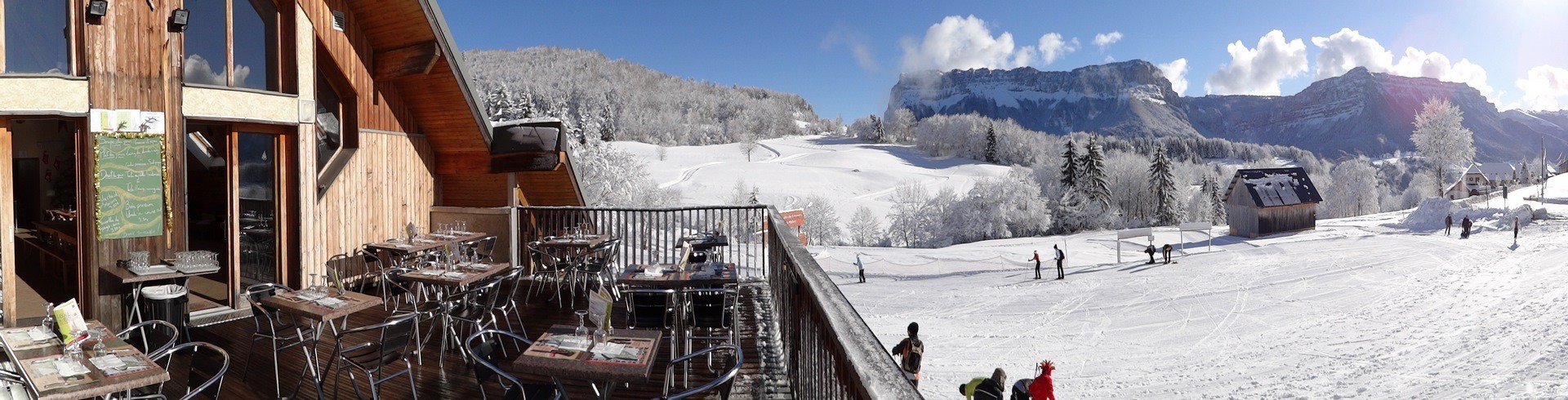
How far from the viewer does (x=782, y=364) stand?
583 cm

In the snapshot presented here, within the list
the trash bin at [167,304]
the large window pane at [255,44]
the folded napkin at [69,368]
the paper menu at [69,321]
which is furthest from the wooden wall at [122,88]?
the folded napkin at [69,368]

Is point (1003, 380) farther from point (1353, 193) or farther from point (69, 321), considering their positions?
point (1353, 193)

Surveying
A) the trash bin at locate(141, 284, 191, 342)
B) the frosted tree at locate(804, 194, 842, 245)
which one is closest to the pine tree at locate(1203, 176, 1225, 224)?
the frosted tree at locate(804, 194, 842, 245)

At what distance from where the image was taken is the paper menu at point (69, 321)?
11.5 feet

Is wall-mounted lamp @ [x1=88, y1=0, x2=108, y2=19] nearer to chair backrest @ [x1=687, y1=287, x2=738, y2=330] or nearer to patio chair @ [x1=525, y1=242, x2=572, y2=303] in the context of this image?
patio chair @ [x1=525, y1=242, x2=572, y2=303]

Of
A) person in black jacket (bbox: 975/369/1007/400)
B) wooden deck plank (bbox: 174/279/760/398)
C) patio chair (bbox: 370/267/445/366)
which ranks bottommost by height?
person in black jacket (bbox: 975/369/1007/400)

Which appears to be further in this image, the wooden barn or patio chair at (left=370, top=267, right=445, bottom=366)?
the wooden barn

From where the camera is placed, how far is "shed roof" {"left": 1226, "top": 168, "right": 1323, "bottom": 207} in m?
40.0

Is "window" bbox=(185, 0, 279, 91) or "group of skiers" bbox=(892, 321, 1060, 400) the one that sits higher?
"window" bbox=(185, 0, 279, 91)

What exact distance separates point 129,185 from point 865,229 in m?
47.7

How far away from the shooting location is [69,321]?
3.59 meters

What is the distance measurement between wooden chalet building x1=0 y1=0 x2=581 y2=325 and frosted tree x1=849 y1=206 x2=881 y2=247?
39967 millimetres

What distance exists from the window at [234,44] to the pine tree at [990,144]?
86.7m

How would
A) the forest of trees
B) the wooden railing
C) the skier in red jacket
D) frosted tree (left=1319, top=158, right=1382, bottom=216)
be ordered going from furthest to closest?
the forest of trees, frosted tree (left=1319, top=158, right=1382, bottom=216), the skier in red jacket, the wooden railing
